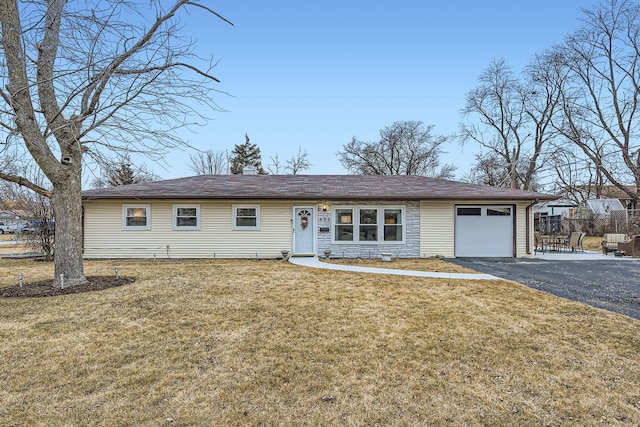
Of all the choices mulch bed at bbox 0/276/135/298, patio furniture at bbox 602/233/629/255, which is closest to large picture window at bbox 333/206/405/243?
mulch bed at bbox 0/276/135/298

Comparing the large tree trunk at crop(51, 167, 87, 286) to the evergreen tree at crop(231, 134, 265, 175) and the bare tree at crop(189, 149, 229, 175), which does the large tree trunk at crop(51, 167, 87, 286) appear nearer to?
the bare tree at crop(189, 149, 229, 175)

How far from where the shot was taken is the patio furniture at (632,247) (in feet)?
40.7

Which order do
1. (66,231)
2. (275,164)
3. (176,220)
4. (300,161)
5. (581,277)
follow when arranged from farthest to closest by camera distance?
1. (275,164)
2. (300,161)
3. (176,220)
4. (581,277)
5. (66,231)

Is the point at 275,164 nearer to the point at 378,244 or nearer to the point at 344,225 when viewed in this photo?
the point at 344,225

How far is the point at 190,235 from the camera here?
41.4ft

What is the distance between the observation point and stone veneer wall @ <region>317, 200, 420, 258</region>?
1260 centimetres

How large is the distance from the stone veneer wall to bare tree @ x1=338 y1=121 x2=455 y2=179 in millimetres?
19688

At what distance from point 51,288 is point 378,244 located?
9731 mm

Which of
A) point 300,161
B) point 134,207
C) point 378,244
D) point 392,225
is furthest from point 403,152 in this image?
point 134,207

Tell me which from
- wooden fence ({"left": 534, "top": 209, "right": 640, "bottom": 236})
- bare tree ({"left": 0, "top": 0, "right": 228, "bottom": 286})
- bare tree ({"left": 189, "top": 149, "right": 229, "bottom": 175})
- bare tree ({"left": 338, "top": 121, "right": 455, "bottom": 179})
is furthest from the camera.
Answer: bare tree ({"left": 189, "top": 149, "right": 229, "bottom": 175})

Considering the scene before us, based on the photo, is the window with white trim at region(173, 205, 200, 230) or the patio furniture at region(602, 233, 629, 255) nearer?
the window with white trim at region(173, 205, 200, 230)

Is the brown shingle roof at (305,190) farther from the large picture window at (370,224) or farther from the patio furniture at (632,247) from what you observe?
the patio furniture at (632,247)

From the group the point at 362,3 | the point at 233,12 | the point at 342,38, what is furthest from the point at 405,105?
the point at 233,12

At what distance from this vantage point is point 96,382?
3053mm
